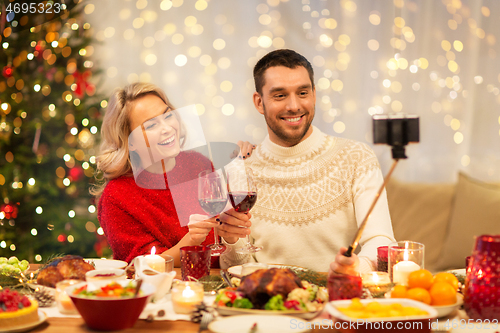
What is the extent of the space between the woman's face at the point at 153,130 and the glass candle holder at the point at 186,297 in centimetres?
113

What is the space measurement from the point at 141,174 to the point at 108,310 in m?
1.28

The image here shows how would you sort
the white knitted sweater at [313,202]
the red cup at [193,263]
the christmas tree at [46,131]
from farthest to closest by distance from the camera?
the christmas tree at [46,131] → the white knitted sweater at [313,202] → the red cup at [193,263]

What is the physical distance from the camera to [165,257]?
4.26 ft

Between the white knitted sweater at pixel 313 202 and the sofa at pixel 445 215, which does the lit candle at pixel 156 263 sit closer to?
the white knitted sweater at pixel 313 202

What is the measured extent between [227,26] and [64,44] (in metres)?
1.40

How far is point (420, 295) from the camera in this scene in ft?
3.20

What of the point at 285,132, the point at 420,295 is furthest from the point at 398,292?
the point at 285,132

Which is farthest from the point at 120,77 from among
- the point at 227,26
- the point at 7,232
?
the point at 7,232

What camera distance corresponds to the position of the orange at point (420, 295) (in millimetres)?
976

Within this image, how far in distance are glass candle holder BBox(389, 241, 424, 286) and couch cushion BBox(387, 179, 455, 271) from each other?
1.39 metres

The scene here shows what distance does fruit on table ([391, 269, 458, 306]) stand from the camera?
98 centimetres

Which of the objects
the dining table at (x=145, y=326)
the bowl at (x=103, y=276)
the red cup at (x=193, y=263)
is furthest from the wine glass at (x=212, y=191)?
the dining table at (x=145, y=326)

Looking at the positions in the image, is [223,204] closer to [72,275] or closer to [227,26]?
[72,275]

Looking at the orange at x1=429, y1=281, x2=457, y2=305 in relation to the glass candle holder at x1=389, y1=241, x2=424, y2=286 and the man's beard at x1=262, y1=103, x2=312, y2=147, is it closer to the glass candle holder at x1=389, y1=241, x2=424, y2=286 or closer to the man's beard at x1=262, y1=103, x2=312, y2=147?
the glass candle holder at x1=389, y1=241, x2=424, y2=286
